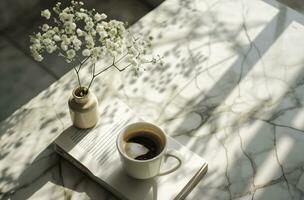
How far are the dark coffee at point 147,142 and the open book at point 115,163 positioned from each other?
46mm

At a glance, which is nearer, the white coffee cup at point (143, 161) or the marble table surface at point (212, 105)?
the white coffee cup at point (143, 161)

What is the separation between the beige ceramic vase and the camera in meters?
1.09

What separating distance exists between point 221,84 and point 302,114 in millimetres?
218

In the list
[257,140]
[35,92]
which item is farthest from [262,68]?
[35,92]

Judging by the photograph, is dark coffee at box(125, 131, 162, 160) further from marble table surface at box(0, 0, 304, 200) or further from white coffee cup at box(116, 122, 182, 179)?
marble table surface at box(0, 0, 304, 200)

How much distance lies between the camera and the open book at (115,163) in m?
1.07

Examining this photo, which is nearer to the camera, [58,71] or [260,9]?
[58,71]

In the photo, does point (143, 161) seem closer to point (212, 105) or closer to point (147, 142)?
point (147, 142)

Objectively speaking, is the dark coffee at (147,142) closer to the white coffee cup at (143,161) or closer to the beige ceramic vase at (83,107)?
the white coffee cup at (143,161)

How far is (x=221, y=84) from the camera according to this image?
1302 millimetres

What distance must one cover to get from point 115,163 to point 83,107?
0.14m

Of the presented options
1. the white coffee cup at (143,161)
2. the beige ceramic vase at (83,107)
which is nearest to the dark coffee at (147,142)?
the white coffee cup at (143,161)

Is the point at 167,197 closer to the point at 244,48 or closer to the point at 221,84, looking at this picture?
the point at 221,84

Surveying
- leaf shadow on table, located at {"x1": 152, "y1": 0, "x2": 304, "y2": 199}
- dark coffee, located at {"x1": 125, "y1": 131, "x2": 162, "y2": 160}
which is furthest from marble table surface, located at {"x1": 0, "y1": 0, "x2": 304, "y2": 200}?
dark coffee, located at {"x1": 125, "y1": 131, "x2": 162, "y2": 160}
